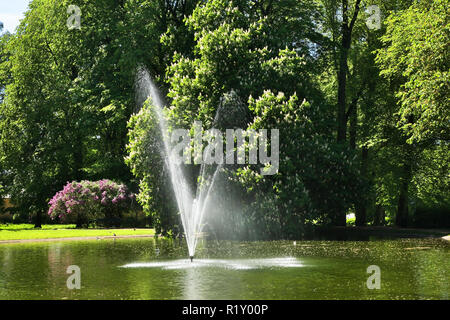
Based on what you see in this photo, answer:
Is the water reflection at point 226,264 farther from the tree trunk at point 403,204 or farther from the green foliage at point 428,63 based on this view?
the tree trunk at point 403,204

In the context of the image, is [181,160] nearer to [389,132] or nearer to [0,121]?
[389,132]

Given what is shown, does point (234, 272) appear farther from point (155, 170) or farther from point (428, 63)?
point (428, 63)

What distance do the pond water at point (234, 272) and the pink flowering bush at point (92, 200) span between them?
820 inches

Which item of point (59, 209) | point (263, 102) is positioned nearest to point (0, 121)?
point (59, 209)

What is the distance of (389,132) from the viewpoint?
41.4 metres

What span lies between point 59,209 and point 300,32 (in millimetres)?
25025

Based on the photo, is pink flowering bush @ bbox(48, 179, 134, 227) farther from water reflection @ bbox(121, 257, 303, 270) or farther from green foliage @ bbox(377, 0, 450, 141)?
water reflection @ bbox(121, 257, 303, 270)

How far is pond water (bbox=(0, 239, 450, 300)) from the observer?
44.4 ft
